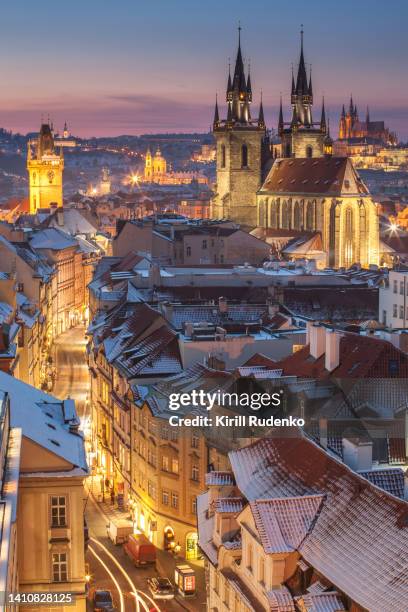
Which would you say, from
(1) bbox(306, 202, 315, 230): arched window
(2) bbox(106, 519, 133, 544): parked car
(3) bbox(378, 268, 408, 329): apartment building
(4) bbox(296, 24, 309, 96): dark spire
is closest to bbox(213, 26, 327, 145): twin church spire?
(4) bbox(296, 24, 309, 96): dark spire

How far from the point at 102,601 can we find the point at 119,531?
806cm

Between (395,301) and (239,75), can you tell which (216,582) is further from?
(239,75)

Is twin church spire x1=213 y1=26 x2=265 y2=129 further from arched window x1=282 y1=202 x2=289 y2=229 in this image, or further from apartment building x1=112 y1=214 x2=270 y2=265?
apartment building x1=112 y1=214 x2=270 y2=265

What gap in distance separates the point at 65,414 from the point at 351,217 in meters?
91.3

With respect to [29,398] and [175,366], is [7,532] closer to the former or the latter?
[29,398]

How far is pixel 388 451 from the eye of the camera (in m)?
30.7

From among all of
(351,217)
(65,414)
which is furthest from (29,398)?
(351,217)

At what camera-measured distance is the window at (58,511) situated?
107ft

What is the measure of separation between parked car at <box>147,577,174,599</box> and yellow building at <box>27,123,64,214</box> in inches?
5261

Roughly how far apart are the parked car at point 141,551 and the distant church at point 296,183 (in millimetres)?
77933

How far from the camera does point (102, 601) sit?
38.6 meters

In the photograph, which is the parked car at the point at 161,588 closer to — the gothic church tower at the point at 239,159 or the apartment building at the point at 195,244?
the apartment building at the point at 195,244

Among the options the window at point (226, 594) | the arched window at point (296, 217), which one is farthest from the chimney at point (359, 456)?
the arched window at point (296, 217)

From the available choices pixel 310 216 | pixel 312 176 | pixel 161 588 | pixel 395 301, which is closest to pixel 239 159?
pixel 312 176
